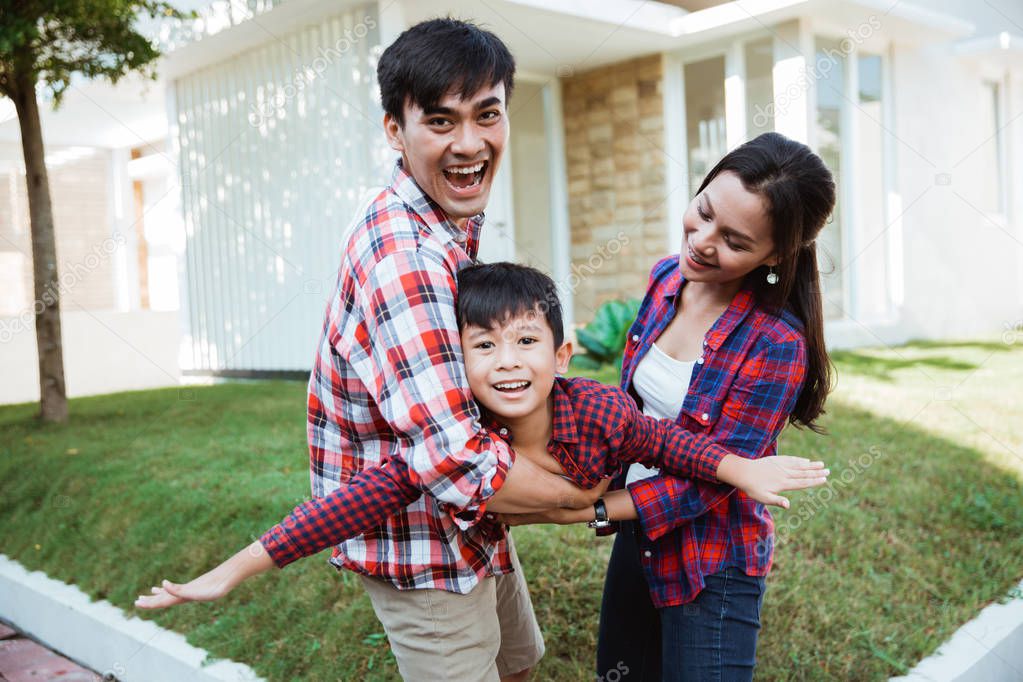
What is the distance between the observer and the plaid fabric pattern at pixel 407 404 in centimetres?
149

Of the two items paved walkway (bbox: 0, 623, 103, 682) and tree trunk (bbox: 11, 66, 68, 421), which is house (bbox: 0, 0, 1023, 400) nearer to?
tree trunk (bbox: 11, 66, 68, 421)

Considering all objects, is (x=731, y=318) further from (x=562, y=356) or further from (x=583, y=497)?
(x=583, y=497)

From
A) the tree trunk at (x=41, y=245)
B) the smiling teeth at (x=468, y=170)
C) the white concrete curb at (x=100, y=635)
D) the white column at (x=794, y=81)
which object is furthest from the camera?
the white column at (x=794, y=81)

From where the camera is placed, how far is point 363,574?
172cm

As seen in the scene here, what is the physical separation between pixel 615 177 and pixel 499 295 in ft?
27.3

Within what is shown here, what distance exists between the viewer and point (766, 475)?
1688 mm

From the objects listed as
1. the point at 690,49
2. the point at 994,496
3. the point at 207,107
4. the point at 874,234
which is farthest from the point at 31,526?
the point at 874,234

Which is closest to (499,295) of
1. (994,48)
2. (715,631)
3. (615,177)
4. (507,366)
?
(507,366)

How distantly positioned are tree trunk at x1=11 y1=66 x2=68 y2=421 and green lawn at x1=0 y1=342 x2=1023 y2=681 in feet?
1.22

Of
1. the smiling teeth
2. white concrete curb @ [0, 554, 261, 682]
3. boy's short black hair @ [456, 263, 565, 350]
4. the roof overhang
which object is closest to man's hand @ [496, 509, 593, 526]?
boy's short black hair @ [456, 263, 565, 350]


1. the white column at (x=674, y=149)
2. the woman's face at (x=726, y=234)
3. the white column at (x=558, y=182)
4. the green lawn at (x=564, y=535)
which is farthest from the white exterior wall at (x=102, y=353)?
the woman's face at (x=726, y=234)

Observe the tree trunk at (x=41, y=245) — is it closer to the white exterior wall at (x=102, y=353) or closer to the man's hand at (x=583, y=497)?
the white exterior wall at (x=102, y=353)

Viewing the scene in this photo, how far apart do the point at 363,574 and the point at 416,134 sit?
2.79 feet

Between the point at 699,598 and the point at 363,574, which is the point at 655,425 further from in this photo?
the point at 363,574
